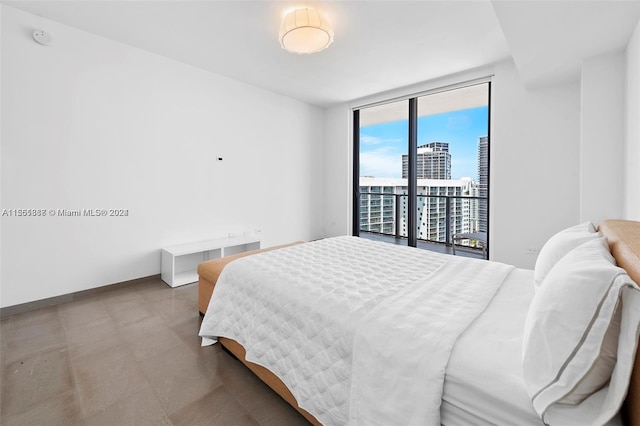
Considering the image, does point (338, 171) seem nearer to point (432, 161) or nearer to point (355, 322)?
point (432, 161)

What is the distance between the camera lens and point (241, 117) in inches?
167

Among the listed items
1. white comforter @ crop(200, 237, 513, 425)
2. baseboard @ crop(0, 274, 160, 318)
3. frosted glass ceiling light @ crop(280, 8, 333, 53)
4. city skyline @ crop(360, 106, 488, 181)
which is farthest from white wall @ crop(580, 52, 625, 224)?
baseboard @ crop(0, 274, 160, 318)

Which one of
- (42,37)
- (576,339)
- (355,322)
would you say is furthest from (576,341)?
(42,37)

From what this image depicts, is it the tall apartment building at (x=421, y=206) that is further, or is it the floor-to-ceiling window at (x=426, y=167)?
the tall apartment building at (x=421, y=206)

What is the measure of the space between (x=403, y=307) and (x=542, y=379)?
0.58 meters

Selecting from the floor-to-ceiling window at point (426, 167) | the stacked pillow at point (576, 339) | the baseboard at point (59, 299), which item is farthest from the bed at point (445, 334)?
the floor-to-ceiling window at point (426, 167)

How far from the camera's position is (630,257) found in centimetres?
89

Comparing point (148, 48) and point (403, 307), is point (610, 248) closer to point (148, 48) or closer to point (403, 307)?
point (403, 307)

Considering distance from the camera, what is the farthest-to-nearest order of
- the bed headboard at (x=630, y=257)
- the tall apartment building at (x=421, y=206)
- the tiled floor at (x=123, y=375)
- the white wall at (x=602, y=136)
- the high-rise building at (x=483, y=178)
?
1. the tall apartment building at (x=421, y=206)
2. the high-rise building at (x=483, y=178)
3. the white wall at (x=602, y=136)
4. the tiled floor at (x=123, y=375)
5. the bed headboard at (x=630, y=257)

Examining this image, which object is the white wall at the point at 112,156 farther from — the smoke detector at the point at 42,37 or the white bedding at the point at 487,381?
the white bedding at the point at 487,381

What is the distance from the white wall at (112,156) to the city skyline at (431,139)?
1.96m

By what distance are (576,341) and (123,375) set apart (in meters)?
2.29

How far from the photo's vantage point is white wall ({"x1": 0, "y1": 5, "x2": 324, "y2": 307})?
257 cm

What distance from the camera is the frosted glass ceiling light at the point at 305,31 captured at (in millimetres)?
2324
